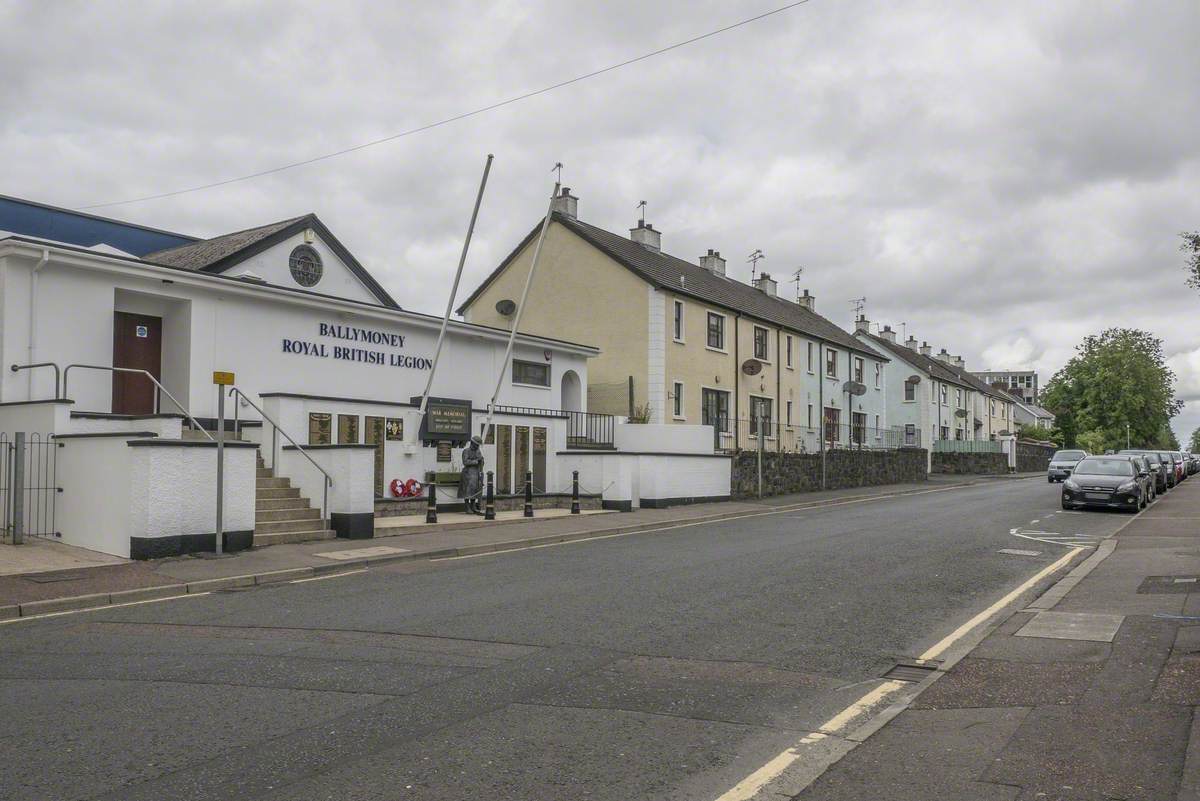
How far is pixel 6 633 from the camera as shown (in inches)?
342

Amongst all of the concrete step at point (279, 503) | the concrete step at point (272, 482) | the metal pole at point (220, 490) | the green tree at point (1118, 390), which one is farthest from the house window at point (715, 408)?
the green tree at point (1118, 390)

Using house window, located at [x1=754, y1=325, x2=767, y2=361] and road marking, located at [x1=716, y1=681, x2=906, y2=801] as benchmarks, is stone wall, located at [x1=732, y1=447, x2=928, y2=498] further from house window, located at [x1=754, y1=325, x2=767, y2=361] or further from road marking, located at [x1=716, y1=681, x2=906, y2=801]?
road marking, located at [x1=716, y1=681, x2=906, y2=801]

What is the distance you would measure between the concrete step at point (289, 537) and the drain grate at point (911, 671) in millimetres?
10611

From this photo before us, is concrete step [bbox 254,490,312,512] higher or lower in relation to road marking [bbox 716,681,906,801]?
higher

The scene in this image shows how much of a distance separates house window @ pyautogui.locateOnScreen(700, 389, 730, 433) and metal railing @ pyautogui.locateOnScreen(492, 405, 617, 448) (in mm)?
7533

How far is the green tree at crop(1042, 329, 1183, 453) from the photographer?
85375mm

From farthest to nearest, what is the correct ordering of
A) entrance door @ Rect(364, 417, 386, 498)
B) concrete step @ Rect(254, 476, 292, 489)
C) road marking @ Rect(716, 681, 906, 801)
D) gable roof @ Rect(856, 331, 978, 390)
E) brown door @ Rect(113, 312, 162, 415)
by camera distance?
gable roof @ Rect(856, 331, 978, 390)
entrance door @ Rect(364, 417, 386, 498)
brown door @ Rect(113, 312, 162, 415)
concrete step @ Rect(254, 476, 292, 489)
road marking @ Rect(716, 681, 906, 801)

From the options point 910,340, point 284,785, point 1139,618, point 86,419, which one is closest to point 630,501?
point 86,419

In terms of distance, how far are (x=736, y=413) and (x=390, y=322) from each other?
1839 centimetres

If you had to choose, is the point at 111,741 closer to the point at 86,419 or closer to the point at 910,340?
the point at 86,419

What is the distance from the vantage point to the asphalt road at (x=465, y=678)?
4.95 metres

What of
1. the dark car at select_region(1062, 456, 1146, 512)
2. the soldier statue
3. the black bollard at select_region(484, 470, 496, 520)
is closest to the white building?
→ the soldier statue

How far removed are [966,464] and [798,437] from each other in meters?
23.5

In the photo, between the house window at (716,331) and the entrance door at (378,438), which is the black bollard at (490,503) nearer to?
the entrance door at (378,438)
